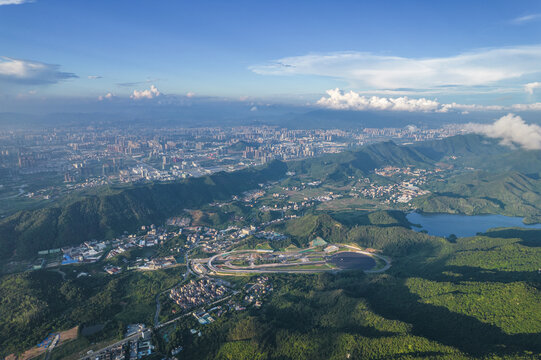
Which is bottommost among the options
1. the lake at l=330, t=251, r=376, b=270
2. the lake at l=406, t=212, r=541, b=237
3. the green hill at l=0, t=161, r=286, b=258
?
the lake at l=406, t=212, r=541, b=237

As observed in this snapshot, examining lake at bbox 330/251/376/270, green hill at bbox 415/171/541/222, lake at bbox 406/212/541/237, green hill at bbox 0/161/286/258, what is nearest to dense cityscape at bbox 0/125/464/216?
green hill at bbox 0/161/286/258

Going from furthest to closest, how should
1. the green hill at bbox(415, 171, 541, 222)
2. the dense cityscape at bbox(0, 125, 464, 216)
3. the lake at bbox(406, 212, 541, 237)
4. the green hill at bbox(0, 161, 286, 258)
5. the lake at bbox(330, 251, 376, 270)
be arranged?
the dense cityscape at bbox(0, 125, 464, 216) → the green hill at bbox(415, 171, 541, 222) → the lake at bbox(406, 212, 541, 237) → the green hill at bbox(0, 161, 286, 258) → the lake at bbox(330, 251, 376, 270)

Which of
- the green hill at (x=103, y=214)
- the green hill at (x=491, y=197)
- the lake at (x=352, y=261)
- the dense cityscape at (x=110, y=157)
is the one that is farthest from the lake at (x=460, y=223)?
the dense cityscape at (x=110, y=157)

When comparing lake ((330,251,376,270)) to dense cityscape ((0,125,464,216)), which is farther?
dense cityscape ((0,125,464,216))

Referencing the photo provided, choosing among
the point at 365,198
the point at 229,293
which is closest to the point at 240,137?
the point at 365,198

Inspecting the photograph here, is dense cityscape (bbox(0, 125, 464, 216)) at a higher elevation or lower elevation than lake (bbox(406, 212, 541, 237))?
higher

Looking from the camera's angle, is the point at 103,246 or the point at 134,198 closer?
the point at 103,246

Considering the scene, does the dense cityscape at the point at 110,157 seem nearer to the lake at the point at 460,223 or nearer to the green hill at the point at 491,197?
the green hill at the point at 491,197

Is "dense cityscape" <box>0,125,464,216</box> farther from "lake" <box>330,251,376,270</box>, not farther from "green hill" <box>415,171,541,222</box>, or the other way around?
"green hill" <box>415,171,541,222</box>

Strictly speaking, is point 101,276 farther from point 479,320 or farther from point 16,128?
point 16,128
